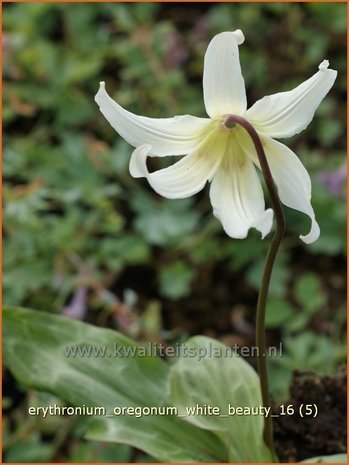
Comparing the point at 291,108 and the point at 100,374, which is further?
the point at 100,374

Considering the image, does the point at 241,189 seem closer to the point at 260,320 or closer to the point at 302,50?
the point at 260,320

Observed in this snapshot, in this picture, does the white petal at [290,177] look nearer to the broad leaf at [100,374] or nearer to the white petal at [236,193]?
the white petal at [236,193]

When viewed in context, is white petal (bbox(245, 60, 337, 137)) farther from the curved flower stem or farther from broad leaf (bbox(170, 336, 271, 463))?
broad leaf (bbox(170, 336, 271, 463))

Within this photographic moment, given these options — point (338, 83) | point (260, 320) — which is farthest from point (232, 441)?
point (338, 83)

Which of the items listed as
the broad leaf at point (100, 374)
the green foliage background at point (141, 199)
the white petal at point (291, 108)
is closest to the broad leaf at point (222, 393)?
the broad leaf at point (100, 374)

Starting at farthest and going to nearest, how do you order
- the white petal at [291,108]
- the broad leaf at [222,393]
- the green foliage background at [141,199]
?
1. the green foliage background at [141,199]
2. the broad leaf at [222,393]
3. the white petal at [291,108]

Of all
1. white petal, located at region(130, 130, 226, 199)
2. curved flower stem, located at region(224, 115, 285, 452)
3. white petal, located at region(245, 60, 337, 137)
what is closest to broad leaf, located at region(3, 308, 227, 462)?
curved flower stem, located at region(224, 115, 285, 452)

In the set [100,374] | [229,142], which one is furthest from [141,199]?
[229,142]

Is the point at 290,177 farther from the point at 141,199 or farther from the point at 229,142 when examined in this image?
the point at 141,199
